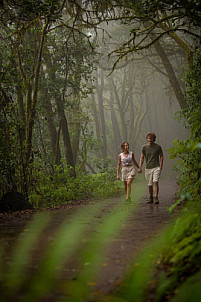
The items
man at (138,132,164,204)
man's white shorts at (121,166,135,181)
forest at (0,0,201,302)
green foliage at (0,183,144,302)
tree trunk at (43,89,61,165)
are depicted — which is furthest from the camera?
tree trunk at (43,89,61,165)

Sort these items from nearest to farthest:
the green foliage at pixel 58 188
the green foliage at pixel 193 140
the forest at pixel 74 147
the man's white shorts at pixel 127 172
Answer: the forest at pixel 74 147 → the green foliage at pixel 193 140 → the man's white shorts at pixel 127 172 → the green foliage at pixel 58 188

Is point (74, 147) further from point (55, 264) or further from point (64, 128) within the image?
point (55, 264)

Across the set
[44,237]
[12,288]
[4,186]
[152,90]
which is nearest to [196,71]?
[4,186]

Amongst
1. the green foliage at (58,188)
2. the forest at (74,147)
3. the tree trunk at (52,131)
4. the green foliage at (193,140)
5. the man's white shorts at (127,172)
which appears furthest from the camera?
the tree trunk at (52,131)

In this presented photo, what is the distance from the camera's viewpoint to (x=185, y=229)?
3.51 meters

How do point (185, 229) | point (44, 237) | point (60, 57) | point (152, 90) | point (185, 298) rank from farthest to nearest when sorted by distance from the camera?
1. point (152, 90)
2. point (60, 57)
3. point (44, 237)
4. point (185, 229)
5. point (185, 298)

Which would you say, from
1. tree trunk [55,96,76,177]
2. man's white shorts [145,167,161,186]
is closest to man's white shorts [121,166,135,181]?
man's white shorts [145,167,161,186]

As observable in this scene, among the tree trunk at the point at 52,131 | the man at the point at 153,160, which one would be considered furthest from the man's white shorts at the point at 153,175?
the tree trunk at the point at 52,131

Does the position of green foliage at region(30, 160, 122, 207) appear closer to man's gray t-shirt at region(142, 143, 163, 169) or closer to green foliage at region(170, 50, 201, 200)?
man's gray t-shirt at region(142, 143, 163, 169)

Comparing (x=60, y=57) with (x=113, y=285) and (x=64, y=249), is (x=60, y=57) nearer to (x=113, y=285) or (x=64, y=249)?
(x=64, y=249)

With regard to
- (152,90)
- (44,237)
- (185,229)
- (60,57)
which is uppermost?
(152,90)

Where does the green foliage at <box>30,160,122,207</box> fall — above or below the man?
below

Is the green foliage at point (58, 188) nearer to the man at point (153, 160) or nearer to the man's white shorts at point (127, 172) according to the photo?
the man's white shorts at point (127, 172)

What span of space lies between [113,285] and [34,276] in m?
0.78
